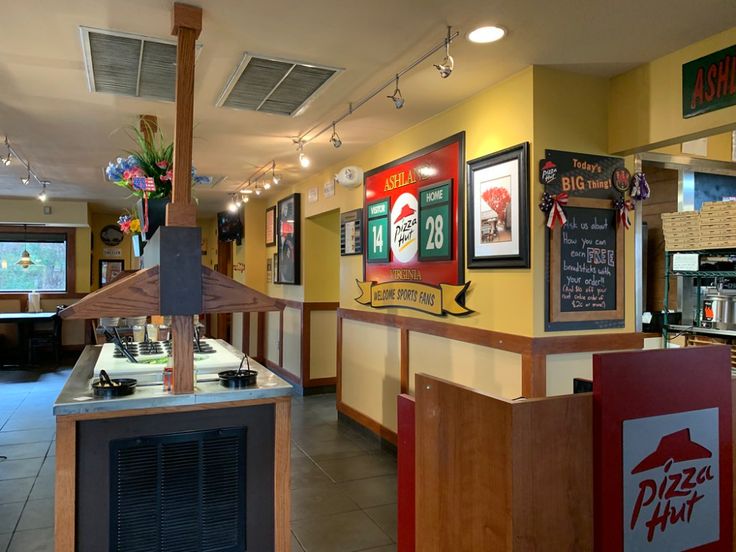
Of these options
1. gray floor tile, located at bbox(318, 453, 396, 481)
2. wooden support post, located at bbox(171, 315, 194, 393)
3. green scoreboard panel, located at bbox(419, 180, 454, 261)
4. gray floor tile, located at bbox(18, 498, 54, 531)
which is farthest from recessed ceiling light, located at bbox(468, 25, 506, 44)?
gray floor tile, located at bbox(18, 498, 54, 531)

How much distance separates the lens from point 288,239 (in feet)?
22.2

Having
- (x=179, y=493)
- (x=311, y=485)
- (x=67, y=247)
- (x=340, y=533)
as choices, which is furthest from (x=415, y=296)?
(x=67, y=247)

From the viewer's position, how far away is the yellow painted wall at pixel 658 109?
252 centimetres

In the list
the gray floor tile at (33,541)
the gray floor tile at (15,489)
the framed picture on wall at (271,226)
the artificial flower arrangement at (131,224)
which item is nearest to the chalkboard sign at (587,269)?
the artificial flower arrangement at (131,224)

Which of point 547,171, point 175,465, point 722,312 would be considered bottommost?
point 175,465

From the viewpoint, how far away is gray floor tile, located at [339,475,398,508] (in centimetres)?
340

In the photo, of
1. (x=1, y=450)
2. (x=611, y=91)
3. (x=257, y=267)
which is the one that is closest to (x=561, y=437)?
(x=611, y=91)

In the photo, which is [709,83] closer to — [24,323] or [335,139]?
[335,139]

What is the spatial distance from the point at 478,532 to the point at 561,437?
1.22 ft

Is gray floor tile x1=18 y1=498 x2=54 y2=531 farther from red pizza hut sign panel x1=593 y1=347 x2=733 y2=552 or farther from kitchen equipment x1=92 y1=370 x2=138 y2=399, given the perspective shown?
red pizza hut sign panel x1=593 y1=347 x2=733 y2=552

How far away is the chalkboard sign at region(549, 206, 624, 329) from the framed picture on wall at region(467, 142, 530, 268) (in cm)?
20

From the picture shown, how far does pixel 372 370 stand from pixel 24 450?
9.43ft

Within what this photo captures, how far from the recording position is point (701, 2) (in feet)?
7.23

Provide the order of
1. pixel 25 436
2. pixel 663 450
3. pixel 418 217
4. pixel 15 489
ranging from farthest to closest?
1. pixel 25 436
2. pixel 418 217
3. pixel 15 489
4. pixel 663 450
